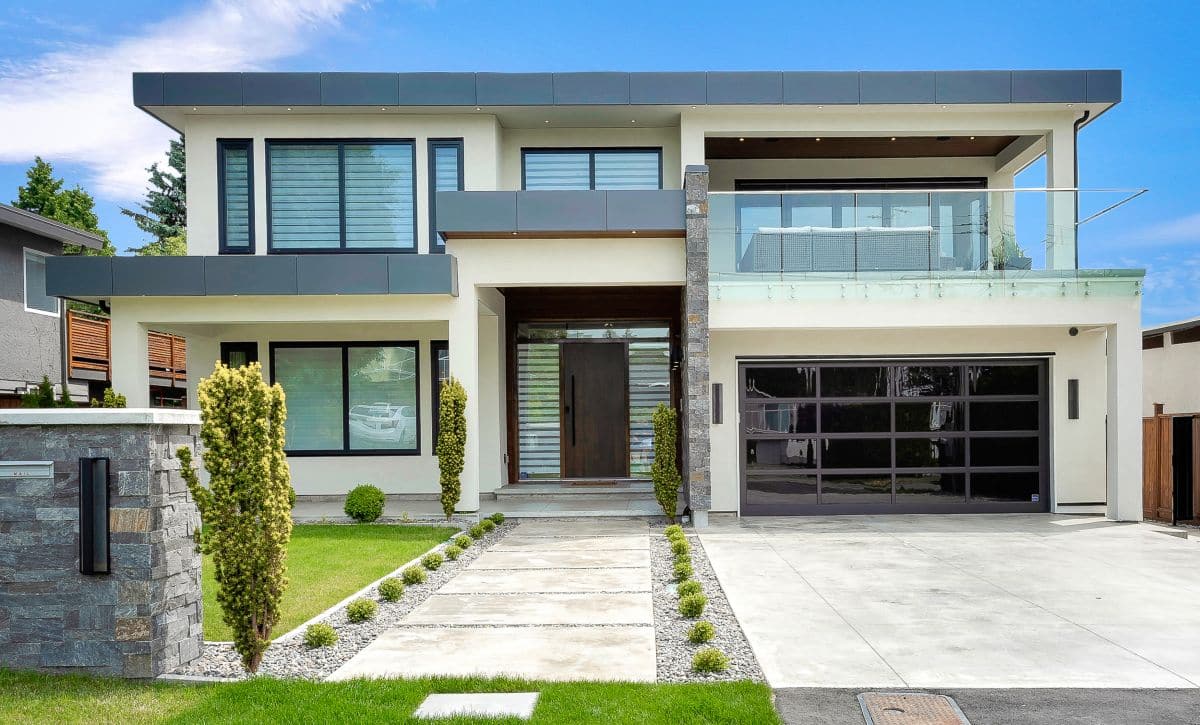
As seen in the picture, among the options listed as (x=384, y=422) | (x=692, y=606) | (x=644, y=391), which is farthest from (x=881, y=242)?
(x=384, y=422)

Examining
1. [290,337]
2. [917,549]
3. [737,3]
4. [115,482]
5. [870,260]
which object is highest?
[737,3]

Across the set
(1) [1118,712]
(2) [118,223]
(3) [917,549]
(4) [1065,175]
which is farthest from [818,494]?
(2) [118,223]

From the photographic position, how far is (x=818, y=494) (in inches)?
503

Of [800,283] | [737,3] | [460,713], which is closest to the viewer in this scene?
[460,713]

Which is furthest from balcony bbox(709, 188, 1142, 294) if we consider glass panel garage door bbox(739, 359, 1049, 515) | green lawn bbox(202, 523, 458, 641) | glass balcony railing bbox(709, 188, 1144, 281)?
green lawn bbox(202, 523, 458, 641)

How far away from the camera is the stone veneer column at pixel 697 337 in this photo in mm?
11617

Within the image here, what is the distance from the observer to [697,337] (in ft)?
38.3

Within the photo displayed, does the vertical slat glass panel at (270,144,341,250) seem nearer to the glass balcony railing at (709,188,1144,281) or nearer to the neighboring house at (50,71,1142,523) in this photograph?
the neighboring house at (50,71,1142,523)

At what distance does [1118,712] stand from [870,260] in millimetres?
8304

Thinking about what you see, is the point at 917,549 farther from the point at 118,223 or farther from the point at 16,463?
the point at 118,223

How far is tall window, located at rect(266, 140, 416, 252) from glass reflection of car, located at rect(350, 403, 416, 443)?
2.85 m

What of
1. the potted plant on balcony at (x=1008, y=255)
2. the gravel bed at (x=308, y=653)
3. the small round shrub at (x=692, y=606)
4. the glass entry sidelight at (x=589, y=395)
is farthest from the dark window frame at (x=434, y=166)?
the small round shrub at (x=692, y=606)

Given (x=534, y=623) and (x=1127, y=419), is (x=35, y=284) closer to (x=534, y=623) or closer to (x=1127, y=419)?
(x=534, y=623)

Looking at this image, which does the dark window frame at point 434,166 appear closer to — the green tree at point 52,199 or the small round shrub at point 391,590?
the small round shrub at point 391,590
